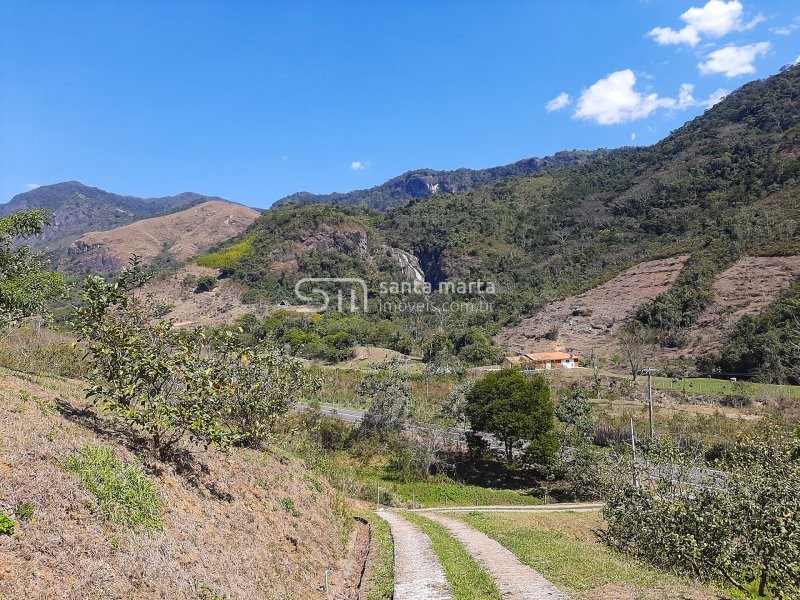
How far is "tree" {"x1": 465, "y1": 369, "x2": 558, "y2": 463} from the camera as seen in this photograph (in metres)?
33.6

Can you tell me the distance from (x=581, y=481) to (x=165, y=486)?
2824 centimetres

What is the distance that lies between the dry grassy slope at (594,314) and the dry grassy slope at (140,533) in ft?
217

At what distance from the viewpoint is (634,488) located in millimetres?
17375

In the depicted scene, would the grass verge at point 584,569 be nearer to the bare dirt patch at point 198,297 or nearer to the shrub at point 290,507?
the shrub at point 290,507

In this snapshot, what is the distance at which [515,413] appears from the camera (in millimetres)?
34031

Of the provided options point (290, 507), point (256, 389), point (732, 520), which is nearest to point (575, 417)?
point (732, 520)

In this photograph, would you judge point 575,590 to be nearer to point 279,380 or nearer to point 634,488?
point 634,488

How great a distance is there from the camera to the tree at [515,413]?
3356 centimetres

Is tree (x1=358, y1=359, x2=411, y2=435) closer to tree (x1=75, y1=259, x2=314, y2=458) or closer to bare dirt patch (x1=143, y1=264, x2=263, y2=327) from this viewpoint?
tree (x1=75, y1=259, x2=314, y2=458)

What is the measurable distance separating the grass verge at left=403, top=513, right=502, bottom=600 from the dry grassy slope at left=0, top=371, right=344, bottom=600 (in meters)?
3.05

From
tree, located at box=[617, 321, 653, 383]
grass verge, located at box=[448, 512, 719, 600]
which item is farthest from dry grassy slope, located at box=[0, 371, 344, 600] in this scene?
tree, located at box=[617, 321, 653, 383]

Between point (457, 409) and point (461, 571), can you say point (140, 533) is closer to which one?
point (461, 571)

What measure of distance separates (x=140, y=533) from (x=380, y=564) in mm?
7531

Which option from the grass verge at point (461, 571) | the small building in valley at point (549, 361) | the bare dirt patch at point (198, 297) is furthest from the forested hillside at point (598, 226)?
the grass verge at point (461, 571)
